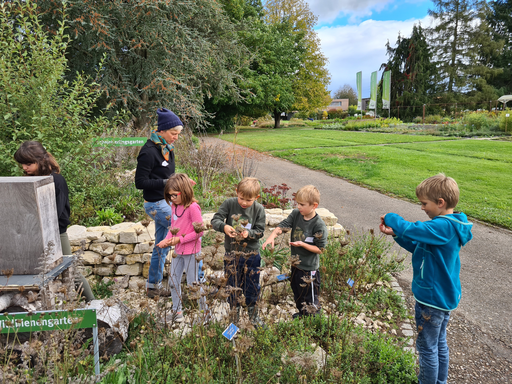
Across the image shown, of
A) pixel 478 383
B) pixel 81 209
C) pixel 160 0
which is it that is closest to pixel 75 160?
pixel 81 209

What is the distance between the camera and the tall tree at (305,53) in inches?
1315

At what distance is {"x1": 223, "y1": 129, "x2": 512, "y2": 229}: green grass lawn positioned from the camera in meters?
7.30

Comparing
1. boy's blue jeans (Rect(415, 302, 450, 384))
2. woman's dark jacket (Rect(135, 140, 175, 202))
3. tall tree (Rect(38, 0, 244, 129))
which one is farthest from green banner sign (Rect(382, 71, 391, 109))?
boy's blue jeans (Rect(415, 302, 450, 384))

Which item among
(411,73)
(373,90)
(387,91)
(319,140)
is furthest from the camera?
(411,73)

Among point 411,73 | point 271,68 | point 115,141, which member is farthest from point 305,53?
point 115,141

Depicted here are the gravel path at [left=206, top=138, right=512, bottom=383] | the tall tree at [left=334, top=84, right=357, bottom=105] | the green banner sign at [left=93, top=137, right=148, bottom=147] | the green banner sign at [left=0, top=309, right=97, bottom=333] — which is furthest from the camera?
the tall tree at [left=334, top=84, right=357, bottom=105]

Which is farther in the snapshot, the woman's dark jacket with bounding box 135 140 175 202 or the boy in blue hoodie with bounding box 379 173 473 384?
the woman's dark jacket with bounding box 135 140 175 202

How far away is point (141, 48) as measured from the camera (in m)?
9.54

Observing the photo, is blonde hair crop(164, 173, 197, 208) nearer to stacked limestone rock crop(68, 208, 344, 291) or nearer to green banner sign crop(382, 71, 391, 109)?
stacked limestone rock crop(68, 208, 344, 291)

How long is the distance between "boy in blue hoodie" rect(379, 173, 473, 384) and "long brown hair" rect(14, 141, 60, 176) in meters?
2.88

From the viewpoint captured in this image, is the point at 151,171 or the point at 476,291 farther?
the point at 476,291

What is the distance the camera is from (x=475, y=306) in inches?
145

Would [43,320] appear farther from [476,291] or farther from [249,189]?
[476,291]

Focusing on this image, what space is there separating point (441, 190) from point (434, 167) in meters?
9.63
